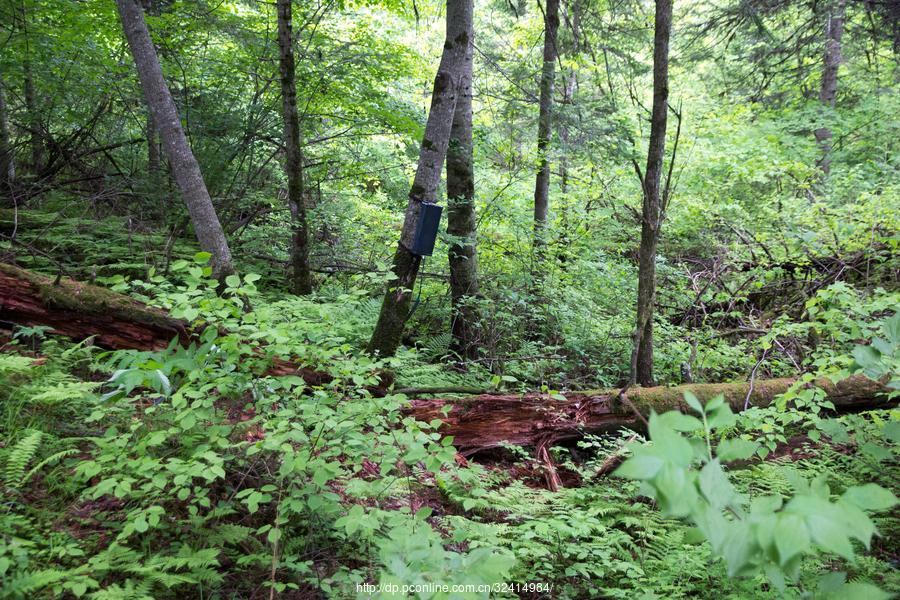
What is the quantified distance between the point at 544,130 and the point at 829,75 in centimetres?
1042

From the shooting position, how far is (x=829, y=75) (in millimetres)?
14078

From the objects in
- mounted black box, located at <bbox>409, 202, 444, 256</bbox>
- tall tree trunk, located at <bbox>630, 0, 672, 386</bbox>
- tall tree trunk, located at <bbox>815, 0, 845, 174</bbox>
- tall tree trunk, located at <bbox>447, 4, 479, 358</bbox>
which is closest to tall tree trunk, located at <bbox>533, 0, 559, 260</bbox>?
tall tree trunk, located at <bbox>447, 4, 479, 358</bbox>

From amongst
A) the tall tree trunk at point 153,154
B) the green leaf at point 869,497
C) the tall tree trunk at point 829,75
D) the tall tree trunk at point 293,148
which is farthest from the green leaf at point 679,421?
the tall tree trunk at point 829,75

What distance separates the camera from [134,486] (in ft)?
9.11

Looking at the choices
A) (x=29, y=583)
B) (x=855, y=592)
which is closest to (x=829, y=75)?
(x=855, y=592)

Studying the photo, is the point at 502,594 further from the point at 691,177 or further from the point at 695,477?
the point at 691,177

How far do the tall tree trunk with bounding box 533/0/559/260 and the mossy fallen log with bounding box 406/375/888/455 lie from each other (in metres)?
3.83

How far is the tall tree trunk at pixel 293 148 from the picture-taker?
6.37 meters

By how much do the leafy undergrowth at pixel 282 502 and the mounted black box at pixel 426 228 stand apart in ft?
5.88

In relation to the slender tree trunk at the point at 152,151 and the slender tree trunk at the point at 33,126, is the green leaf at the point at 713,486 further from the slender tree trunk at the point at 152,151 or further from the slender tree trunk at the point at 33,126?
the slender tree trunk at the point at 33,126

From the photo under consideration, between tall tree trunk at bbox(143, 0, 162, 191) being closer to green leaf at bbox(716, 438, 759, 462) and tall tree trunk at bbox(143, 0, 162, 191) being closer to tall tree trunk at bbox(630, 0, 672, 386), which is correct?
tall tree trunk at bbox(630, 0, 672, 386)

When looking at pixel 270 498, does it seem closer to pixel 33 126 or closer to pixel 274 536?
pixel 274 536

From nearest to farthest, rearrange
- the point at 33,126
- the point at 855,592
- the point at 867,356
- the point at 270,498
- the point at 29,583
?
the point at 855,592
the point at 867,356
the point at 29,583
the point at 270,498
the point at 33,126

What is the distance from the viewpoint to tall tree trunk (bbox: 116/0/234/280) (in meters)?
5.30
